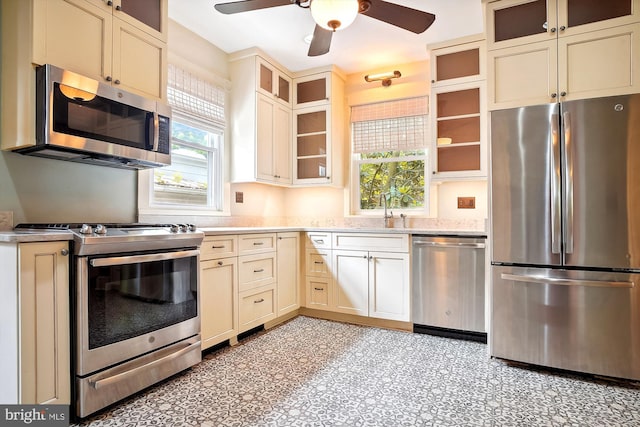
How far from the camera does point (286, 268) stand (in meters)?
3.46

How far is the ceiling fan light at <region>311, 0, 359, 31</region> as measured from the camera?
1813mm

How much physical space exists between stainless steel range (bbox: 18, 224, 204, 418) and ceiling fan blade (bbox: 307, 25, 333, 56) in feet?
5.04

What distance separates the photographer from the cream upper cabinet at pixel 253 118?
3.49 metres

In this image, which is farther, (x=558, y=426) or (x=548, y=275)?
(x=548, y=275)

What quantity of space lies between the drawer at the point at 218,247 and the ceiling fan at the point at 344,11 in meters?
1.50

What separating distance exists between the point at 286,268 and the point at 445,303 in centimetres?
147

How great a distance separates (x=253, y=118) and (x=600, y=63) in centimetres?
274

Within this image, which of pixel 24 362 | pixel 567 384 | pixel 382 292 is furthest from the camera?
pixel 382 292

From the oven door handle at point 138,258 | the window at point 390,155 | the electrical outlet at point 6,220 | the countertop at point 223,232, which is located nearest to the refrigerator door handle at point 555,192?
the countertop at point 223,232

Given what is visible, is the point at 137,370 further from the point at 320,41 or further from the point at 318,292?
the point at 320,41

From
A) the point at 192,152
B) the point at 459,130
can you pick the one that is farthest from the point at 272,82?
the point at 459,130

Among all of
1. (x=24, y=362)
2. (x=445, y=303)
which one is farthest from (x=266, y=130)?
(x=24, y=362)

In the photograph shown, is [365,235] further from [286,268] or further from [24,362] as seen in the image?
[24,362]

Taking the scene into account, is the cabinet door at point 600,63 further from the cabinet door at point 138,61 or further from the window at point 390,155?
the cabinet door at point 138,61
